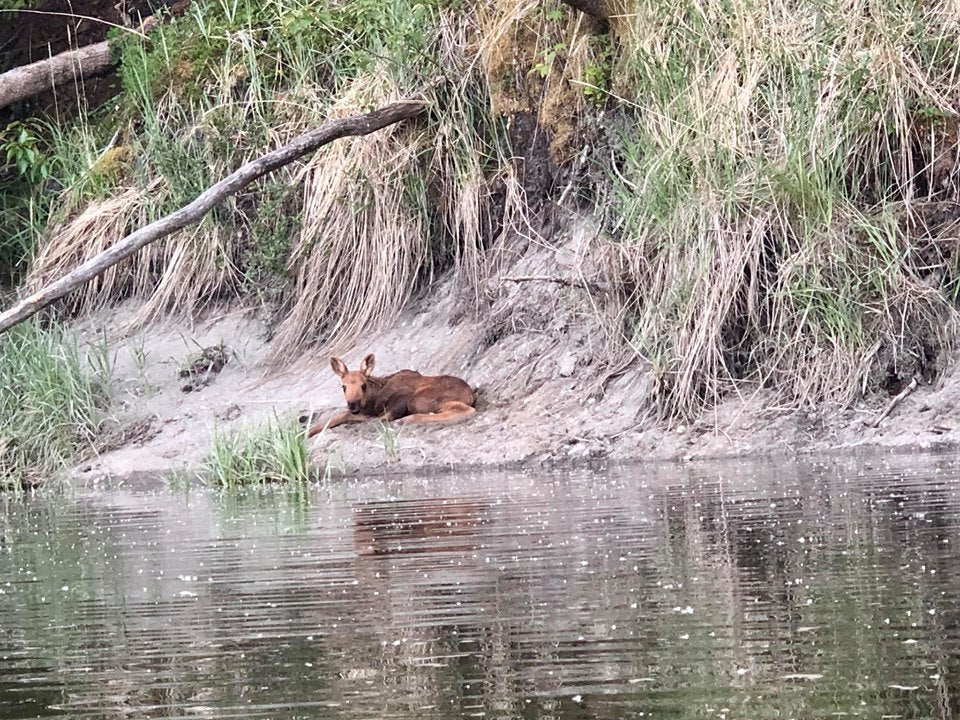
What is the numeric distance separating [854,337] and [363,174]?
14.8 feet

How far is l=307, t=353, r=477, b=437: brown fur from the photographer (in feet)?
39.4

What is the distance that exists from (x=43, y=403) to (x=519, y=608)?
29.2ft

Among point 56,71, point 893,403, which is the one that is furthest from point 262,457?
point 56,71

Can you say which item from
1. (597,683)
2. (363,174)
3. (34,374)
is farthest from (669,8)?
(597,683)

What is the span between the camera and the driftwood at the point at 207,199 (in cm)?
1126

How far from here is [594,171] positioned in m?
13.2

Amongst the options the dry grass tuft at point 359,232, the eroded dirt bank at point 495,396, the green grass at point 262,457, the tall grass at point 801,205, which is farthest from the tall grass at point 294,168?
the tall grass at point 801,205

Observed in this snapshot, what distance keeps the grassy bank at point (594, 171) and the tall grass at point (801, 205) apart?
19 mm

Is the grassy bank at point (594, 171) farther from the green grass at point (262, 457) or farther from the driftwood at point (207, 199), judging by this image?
the green grass at point (262, 457)

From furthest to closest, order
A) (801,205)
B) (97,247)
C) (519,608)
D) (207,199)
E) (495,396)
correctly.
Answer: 1. (97,247)
2. (495,396)
3. (207,199)
4. (801,205)
5. (519,608)

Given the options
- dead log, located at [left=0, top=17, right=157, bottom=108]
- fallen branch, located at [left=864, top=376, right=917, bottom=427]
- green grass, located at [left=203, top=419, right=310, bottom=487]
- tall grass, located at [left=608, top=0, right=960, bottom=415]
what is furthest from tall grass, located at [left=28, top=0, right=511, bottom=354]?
fallen branch, located at [left=864, top=376, right=917, bottom=427]

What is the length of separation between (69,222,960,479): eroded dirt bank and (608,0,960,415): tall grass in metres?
0.31

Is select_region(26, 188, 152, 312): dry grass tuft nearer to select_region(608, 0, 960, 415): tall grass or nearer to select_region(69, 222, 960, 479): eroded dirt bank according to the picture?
select_region(69, 222, 960, 479): eroded dirt bank

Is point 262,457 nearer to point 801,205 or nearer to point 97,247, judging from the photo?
point 801,205
